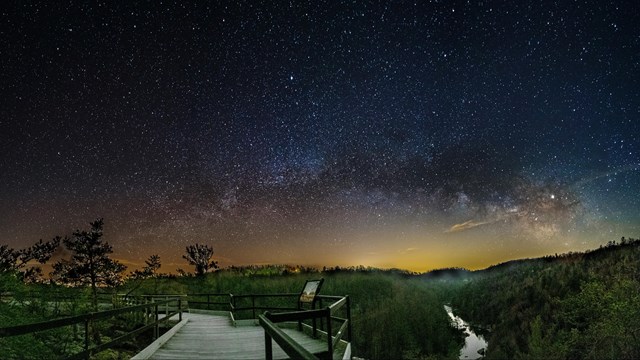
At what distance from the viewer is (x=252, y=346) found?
34.8ft

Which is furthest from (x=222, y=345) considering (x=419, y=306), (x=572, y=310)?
(x=419, y=306)

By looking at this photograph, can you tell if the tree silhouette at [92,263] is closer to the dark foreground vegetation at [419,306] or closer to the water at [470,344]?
the dark foreground vegetation at [419,306]

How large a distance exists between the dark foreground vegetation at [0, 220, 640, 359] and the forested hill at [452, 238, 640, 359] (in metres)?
0.05

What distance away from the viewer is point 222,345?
11.0 m

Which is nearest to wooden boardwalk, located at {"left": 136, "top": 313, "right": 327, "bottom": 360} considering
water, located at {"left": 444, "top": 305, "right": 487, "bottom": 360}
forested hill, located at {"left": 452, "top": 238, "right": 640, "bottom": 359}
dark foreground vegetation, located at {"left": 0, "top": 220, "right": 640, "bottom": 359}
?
dark foreground vegetation, located at {"left": 0, "top": 220, "right": 640, "bottom": 359}

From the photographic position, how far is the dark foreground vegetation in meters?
10.8

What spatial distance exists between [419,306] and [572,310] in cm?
965

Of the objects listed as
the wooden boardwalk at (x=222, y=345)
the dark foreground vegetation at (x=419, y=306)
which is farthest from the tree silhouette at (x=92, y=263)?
the wooden boardwalk at (x=222, y=345)

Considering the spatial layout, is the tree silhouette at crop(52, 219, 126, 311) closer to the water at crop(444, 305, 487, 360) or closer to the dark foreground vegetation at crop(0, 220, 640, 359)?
the dark foreground vegetation at crop(0, 220, 640, 359)

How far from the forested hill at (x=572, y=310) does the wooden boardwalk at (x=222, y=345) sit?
7.72m

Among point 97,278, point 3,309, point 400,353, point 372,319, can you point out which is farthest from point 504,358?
point 97,278

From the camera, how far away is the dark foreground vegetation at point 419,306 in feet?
35.4

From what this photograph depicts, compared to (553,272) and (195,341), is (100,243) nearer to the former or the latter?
(195,341)

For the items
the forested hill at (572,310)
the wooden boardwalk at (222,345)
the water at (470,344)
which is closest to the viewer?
the wooden boardwalk at (222,345)
